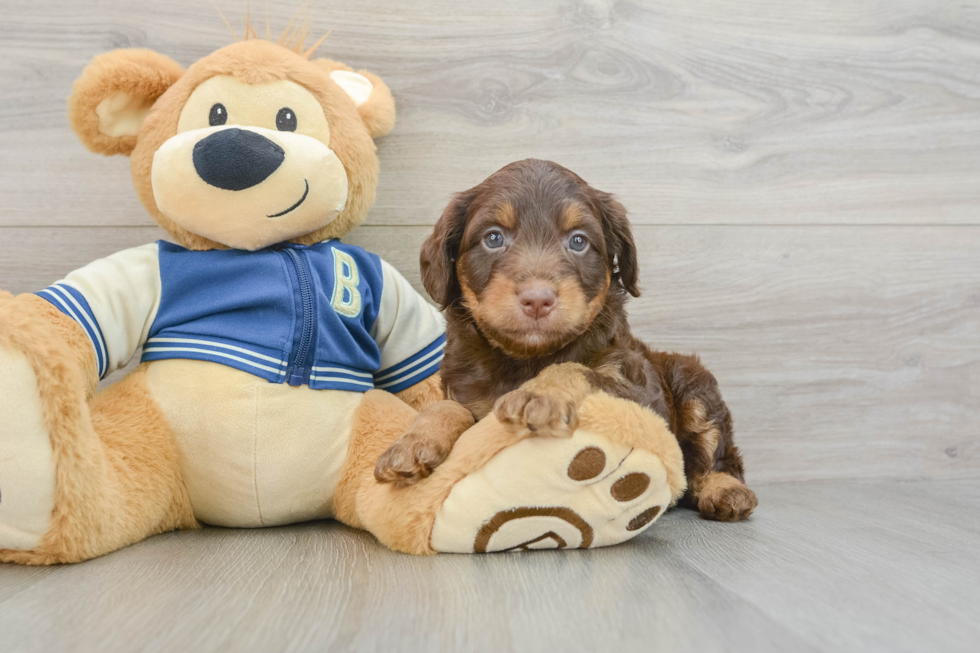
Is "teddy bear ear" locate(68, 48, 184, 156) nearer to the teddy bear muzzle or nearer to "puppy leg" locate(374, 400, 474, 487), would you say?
the teddy bear muzzle

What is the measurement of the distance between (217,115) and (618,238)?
3.55ft

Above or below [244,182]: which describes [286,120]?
above

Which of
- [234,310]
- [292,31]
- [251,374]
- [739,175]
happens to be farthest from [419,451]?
[739,175]

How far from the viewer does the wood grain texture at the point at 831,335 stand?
2.50 meters

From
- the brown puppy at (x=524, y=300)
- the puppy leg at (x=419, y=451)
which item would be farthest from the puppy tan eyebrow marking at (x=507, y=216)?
the puppy leg at (x=419, y=451)

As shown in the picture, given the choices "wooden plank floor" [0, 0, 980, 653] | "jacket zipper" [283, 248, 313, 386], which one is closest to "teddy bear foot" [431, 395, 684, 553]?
"wooden plank floor" [0, 0, 980, 653]

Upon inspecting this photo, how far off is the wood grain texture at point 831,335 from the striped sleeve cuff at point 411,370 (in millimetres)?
778

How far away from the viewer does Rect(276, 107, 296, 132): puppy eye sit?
1857 millimetres

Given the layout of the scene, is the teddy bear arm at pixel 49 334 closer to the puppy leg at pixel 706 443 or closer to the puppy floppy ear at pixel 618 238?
the puppy floppy ear at pixel 618 238

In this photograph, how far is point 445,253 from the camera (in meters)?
1.73

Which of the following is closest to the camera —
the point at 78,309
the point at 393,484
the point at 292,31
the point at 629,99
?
the point at 393,484

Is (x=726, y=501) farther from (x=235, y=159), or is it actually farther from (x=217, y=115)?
(x=217, y=115)

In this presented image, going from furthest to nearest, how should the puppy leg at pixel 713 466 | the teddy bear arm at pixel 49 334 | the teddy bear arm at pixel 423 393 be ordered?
the teddy bear arm at pixel 423 393
the puppy leg at pixel 713 466
the teddy bear arm at pixel 49 334

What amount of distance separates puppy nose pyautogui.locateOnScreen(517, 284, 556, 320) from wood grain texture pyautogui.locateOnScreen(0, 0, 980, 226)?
1024mm
